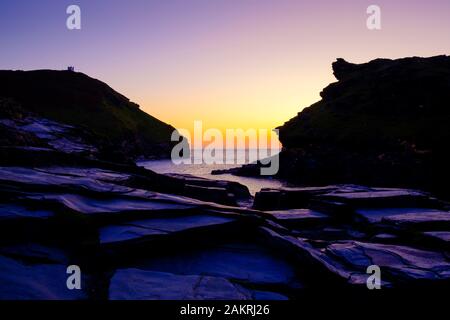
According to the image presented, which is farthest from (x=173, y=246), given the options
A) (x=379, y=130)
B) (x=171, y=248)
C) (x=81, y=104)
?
(x=81, y=104)

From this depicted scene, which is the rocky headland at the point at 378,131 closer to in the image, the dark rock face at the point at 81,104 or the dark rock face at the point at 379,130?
the dark rock face at the point at 379,130

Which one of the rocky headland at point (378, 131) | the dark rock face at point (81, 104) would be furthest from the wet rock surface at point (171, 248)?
the dark rock face at point (81, 104)

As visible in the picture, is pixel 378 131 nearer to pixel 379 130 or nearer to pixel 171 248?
pixel 379 130

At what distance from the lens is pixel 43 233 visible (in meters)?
6.66

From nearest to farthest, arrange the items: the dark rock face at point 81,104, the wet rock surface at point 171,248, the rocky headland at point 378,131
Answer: the wet rock surface at point 171,248, the rocky headland at point 378,131, the dark rock face at point 81,104

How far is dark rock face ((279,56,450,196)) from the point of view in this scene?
190 feet

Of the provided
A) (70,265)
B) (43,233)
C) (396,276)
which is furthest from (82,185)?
(396,276)

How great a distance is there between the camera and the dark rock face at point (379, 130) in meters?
58.0

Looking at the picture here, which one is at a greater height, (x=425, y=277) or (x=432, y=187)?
(x=425, y=277)

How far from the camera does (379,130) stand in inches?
3073

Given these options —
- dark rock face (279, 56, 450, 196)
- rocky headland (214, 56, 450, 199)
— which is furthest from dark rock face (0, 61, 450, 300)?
rocky headland (214, 56, 450, 199)
